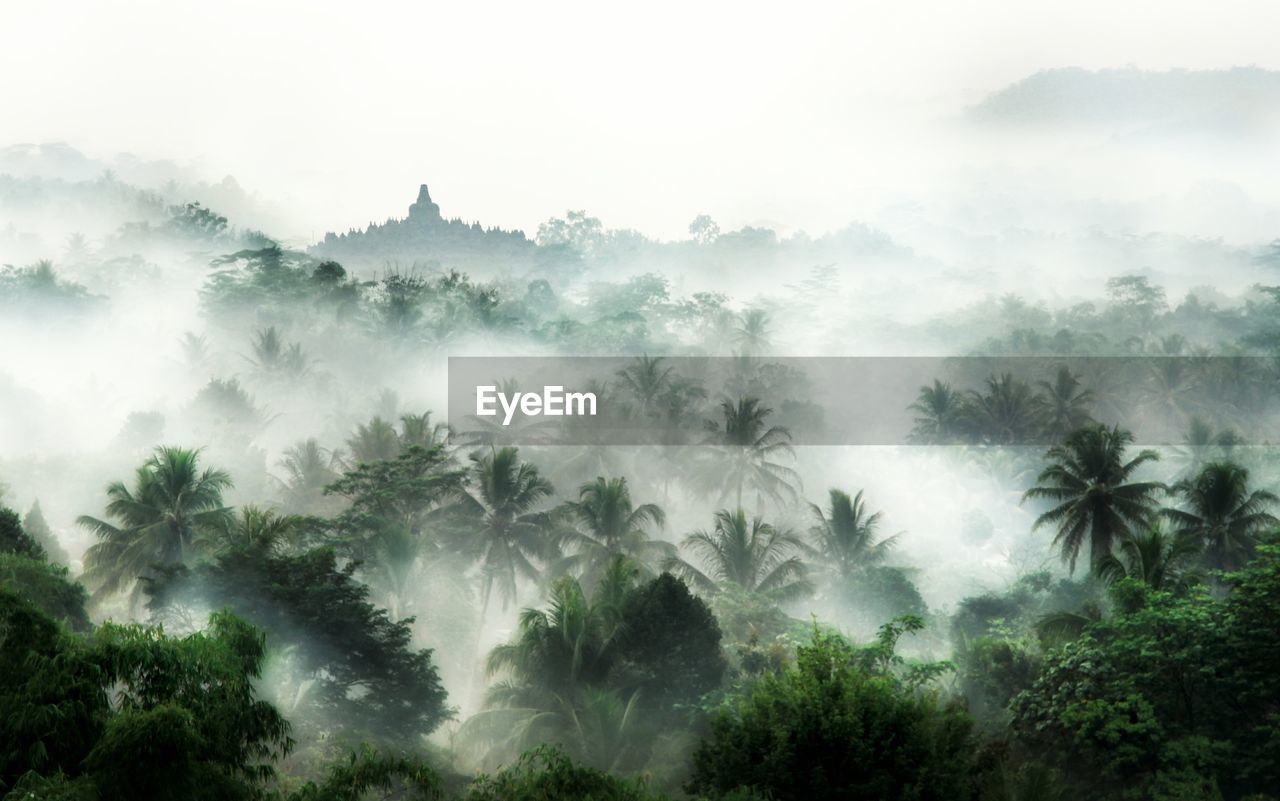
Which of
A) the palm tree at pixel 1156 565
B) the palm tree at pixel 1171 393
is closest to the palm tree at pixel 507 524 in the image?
the palm tree at pixel 1156 565

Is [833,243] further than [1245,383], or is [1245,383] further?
[833,243]

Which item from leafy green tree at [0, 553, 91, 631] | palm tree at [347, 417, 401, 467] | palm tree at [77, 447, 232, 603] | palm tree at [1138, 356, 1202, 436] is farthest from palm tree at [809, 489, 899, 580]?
palm tree at [1138, 356, 1202, 436]

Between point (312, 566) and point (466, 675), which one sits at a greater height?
point (312, 566)

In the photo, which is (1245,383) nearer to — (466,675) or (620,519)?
(620,519)

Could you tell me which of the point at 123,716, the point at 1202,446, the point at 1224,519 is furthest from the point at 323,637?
the point at 1202,446

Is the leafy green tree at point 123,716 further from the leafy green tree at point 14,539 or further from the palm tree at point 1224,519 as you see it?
the palm tree at point 1224,519

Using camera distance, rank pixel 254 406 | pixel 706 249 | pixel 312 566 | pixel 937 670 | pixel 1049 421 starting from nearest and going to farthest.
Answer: pixel 937 670
pixel 312 566
pixel 1049 421
pixel 254 406
pixel 706 249

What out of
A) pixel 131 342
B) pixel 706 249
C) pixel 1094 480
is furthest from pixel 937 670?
pixel 706 249
